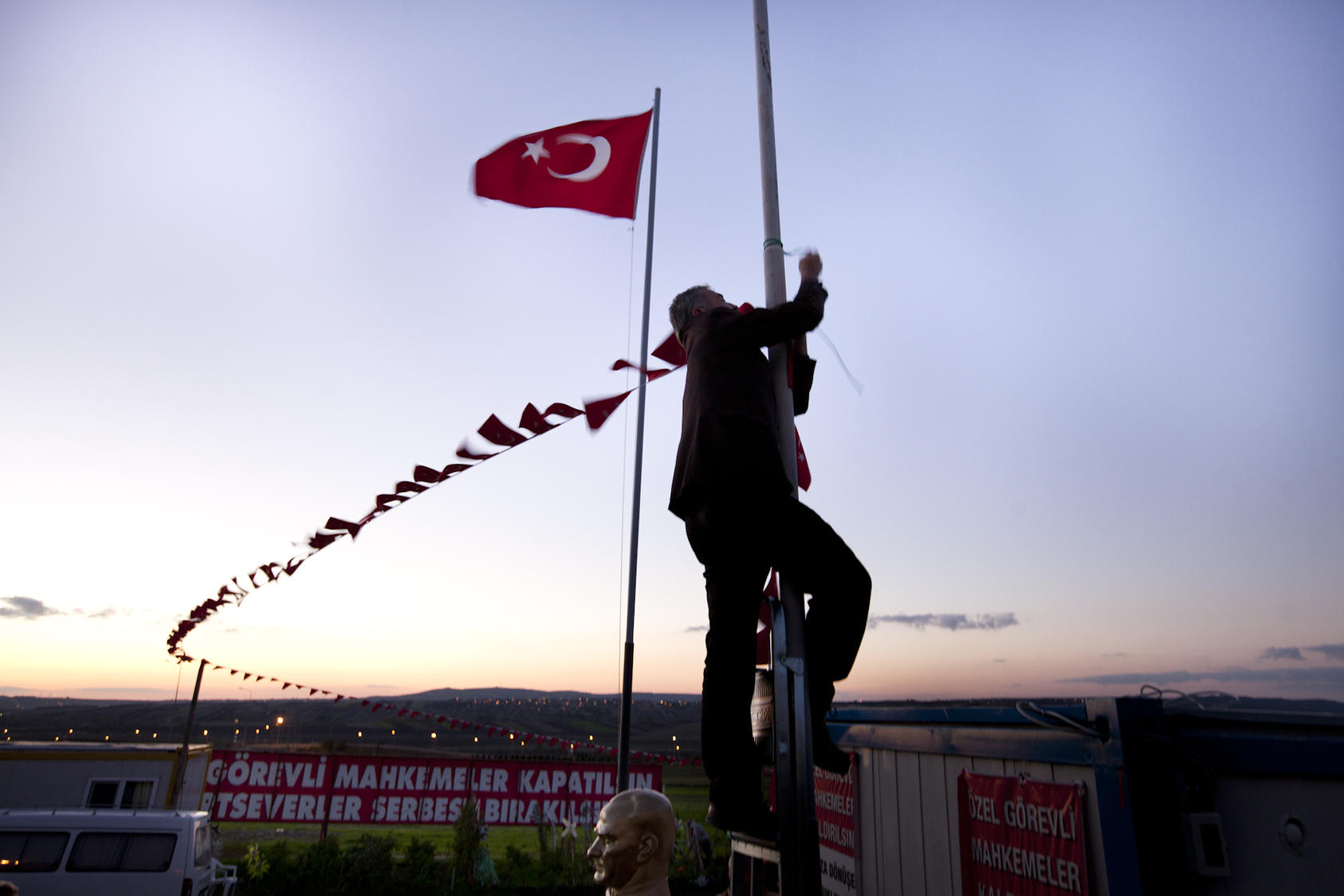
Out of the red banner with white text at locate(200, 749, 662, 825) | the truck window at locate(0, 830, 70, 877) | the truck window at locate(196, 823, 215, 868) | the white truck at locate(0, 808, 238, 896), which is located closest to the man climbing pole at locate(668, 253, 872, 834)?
the white truck at locate(0, 808, 238, 896)

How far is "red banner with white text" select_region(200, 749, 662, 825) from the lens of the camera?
55.8ft

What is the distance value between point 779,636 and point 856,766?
8.37 ft

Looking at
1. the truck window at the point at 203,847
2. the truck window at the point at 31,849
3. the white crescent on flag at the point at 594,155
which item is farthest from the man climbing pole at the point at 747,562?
the truck window at the point at 31,849

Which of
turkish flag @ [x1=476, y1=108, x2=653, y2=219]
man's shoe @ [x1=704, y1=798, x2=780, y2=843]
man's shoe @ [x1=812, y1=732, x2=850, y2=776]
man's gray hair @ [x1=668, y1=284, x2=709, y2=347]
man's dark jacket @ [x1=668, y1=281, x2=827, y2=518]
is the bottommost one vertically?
man's shoe @ [x1=704, y1=798, x2=780, y2=843]

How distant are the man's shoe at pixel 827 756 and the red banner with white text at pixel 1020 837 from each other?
848mm

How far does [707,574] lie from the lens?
2473 millimetres

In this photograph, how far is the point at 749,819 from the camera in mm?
2176

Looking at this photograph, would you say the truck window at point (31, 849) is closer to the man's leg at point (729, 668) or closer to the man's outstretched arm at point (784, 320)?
the man's leg at point (729, 668)

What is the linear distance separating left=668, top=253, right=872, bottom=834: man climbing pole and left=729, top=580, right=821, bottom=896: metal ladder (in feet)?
0.27

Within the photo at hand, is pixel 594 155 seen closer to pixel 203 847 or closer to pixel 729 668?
pixel 729 668

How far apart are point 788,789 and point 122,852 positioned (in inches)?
520

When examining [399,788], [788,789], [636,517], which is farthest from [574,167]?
[399,788]

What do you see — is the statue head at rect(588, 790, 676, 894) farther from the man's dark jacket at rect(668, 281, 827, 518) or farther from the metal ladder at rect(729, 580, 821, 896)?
the man's dark jacket at rect(668, 281, 827, 518)

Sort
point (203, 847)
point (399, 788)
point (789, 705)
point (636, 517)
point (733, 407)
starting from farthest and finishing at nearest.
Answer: point (399, 788), point (203, 847), point (636, 517), point (733, 407), point (789, 705)
